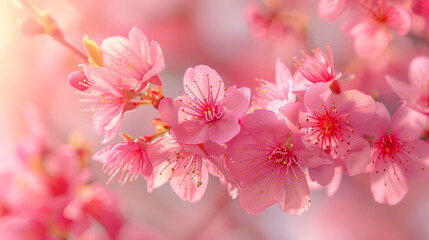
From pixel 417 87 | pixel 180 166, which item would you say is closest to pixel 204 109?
pixel 180 166

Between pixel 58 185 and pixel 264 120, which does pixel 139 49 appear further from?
pixel 58 185

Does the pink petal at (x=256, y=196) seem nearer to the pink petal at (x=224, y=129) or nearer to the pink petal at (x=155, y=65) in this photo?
the pink petal at (x=224, y=129)

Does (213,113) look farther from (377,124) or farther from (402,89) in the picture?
(402,89)

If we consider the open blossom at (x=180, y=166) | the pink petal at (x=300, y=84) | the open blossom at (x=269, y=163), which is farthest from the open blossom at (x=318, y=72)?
the open blossom at (x=180, y=166)

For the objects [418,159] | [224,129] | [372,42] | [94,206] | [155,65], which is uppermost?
[155,65]

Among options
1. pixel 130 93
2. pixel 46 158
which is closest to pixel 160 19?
pixel 46 158

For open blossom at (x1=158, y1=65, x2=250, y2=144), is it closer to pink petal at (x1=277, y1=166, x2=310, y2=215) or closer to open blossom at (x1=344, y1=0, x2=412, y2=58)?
pink petal at (x1=277, y1=166, x2=310, y2=215)
